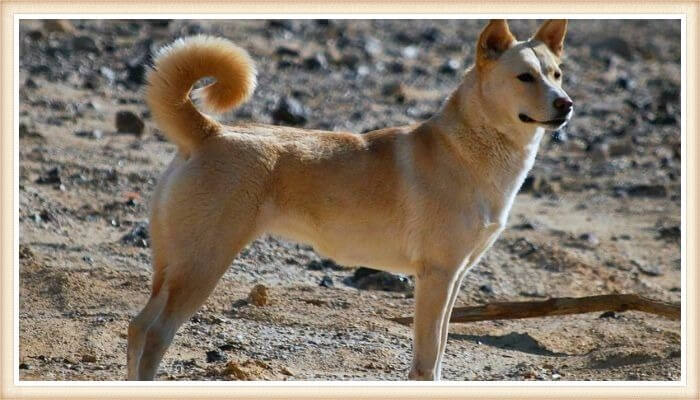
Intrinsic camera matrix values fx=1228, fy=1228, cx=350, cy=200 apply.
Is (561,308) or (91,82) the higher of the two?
(91,82)

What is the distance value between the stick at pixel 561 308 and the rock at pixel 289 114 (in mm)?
5221

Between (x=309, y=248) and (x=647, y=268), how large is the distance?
3027 millimetres

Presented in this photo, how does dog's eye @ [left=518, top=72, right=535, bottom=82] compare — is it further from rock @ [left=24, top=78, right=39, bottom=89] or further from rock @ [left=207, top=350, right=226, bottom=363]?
rock @ [left=24, top=78, right=39, bottom=89]

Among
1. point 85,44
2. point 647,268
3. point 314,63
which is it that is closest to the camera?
point 647,268

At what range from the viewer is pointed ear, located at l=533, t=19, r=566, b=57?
6.93 m

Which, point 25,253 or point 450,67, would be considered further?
point 450,67

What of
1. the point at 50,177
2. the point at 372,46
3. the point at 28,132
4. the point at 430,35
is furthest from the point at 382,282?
the point at 430,35

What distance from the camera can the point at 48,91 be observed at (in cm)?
1296

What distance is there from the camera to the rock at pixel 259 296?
807 centimetres

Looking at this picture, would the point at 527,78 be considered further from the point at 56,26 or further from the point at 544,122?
the point at 56,26

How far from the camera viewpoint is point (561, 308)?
8102mm

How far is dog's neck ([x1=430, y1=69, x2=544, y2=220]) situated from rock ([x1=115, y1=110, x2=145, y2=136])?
18.7 ft

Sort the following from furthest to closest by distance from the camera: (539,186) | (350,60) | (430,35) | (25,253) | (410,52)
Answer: (430,35) < (410,52) < (350,60) < (539,186) < (25,253)

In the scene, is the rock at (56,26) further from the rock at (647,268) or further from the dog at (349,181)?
the dog at (349,181)
